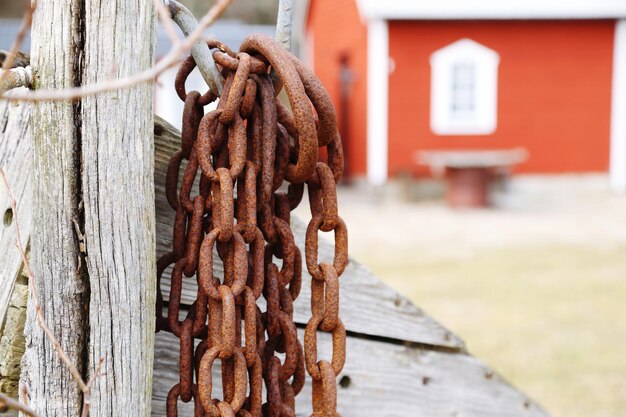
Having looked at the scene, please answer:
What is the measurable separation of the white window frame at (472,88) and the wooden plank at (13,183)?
1702 centimetres

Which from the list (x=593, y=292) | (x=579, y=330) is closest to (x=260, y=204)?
(x=579, y=330)

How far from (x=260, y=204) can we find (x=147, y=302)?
8.6 inches

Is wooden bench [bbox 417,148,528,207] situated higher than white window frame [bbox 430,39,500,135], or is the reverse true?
white window frame [bbox 430,39,500,135]

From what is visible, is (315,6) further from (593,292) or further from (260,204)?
(260,204)

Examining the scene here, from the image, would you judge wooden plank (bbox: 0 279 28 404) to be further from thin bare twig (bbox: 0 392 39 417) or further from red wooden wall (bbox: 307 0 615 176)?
red wooden wall (bbox: 307 0 615 176)

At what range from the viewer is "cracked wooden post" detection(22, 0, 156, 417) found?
112 cm

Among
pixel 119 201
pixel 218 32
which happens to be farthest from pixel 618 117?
pixel 119 201

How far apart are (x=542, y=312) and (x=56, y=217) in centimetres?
725

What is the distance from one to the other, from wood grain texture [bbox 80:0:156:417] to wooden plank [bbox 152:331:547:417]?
0.38 meters

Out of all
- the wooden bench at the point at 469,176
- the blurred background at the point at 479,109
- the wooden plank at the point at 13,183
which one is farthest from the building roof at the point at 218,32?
the wooden plank at the point at 13,183

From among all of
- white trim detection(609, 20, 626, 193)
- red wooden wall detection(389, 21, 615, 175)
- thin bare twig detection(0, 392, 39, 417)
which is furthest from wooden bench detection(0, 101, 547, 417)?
white trim detection(609, 20, 626, 193)

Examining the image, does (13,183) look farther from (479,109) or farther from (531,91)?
(531,91)

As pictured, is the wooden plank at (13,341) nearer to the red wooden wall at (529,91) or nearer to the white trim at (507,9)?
the white trim at (507,9)

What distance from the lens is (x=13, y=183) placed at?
137 centimetres
